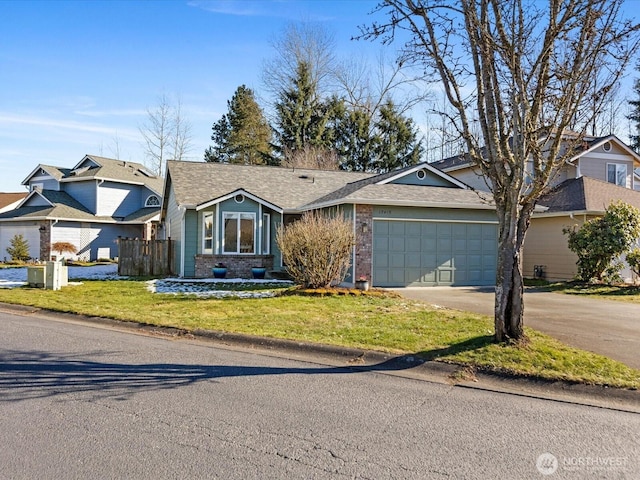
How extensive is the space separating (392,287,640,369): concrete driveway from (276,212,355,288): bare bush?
2.31m

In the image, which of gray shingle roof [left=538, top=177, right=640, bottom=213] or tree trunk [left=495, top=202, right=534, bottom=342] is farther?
gray shingle roof [left=538, top=177, right=640, bottom=213]

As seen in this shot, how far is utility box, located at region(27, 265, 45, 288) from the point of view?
52.3ft

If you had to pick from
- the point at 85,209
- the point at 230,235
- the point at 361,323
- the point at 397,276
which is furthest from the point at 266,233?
the point at 85,209

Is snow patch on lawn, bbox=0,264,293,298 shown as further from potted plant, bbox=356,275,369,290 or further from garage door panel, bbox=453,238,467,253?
garage door panel, bbox=453,238,467,253

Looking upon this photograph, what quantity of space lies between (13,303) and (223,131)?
119ft

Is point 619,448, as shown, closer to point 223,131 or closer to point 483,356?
point 483,356

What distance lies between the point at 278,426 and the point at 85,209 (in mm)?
32803

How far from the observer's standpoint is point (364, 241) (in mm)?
16234

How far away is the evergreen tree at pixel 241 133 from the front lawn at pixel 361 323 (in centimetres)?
3088

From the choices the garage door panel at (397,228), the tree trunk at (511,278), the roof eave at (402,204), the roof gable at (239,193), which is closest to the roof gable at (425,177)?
the roof eave at (402,204)

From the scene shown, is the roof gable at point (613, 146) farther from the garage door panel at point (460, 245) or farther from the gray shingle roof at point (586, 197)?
the garage door panel at point (460, 245)

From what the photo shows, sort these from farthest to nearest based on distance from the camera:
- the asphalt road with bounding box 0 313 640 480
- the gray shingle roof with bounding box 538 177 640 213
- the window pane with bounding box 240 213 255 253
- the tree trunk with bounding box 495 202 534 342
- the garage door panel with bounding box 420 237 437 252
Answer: the window pane with bounding box 240 213 255 253 < the gray shingle roof with bounding box 538 177 640 213 < the garage door panel with bounding box 420 237 437 252 < the tree trunk with bounding box 495 202 534 342 < the asphalt road with bounding box 0 313 640 480

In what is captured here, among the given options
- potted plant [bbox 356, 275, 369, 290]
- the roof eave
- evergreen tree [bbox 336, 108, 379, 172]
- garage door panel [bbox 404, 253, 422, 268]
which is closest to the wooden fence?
the roof eave

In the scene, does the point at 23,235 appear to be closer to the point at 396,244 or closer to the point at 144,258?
the point at 144,258
